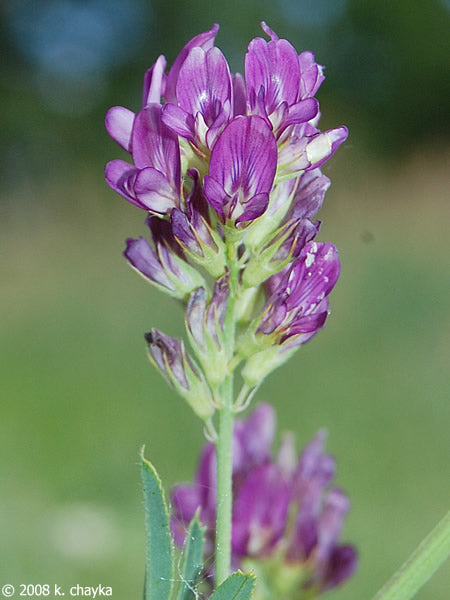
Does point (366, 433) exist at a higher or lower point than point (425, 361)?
lower

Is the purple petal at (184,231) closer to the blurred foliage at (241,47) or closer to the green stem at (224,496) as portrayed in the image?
the green stem at (224,496)

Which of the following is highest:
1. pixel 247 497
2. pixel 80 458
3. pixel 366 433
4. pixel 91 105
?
pixel 91 105

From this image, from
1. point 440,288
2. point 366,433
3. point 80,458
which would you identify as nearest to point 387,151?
point 440,288

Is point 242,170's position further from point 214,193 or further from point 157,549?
point 157,549

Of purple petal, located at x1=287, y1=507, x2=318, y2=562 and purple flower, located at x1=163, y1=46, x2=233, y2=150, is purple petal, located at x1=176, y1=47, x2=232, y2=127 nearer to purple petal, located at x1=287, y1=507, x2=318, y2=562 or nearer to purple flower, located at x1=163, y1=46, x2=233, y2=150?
purple flower, located at x1=163, y1=46, x2=233, y2=150

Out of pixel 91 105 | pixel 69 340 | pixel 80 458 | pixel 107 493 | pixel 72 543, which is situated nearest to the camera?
pixel 72 543

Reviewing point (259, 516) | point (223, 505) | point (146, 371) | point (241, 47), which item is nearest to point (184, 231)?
point (223, 505)

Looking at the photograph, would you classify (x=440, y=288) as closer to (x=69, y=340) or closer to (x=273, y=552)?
(x=69, y=340)
